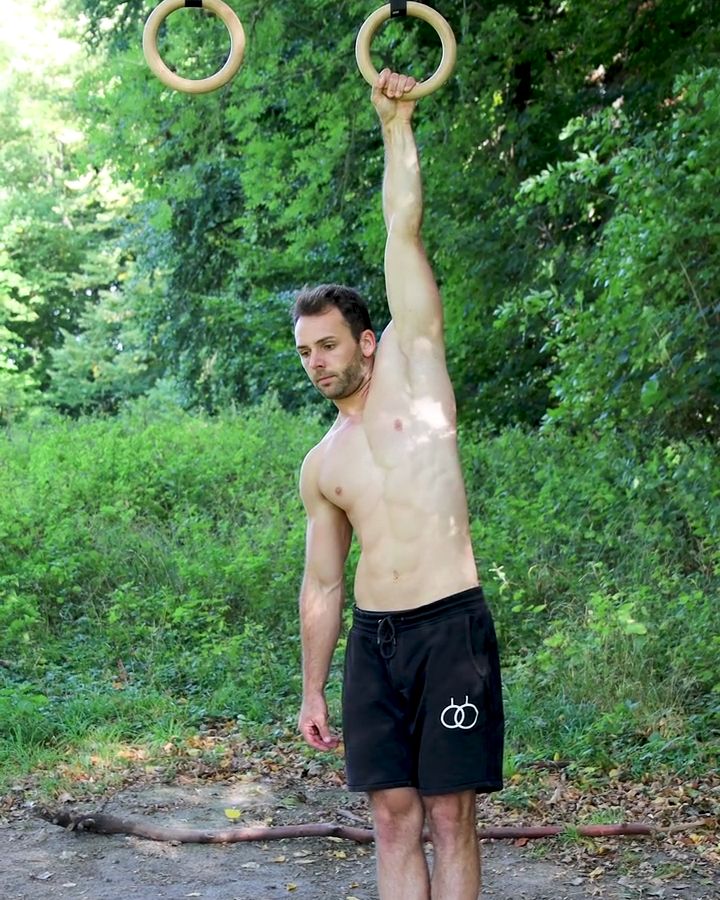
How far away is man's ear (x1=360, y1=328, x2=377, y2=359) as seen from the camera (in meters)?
3.54

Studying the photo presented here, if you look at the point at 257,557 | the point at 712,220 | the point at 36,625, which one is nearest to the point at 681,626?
the point at 712,220

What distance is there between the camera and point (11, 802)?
5.57 meters

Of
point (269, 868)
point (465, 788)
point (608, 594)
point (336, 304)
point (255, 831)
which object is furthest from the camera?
point (608, 594)

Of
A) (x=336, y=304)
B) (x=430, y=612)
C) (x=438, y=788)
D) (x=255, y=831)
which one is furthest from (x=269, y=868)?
(x=336, y=304)

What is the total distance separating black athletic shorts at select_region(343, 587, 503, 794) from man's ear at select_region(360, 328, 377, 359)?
2.51ft

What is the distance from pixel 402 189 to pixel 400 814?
5.79ft

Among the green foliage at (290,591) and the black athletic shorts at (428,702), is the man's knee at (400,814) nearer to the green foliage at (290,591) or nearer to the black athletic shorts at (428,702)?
the black athletic shorts at (428,702)

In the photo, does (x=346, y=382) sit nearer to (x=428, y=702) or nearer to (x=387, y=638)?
(x=387, y=638)

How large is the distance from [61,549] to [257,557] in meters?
1.60

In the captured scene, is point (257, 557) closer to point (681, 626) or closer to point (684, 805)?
point (681, 626)

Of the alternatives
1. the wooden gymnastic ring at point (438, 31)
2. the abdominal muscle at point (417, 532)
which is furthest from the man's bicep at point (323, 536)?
the wooden gymnastic ring at point (438, 31)

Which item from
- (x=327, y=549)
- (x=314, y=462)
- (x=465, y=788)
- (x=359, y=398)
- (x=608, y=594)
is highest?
(x=359, y=398)

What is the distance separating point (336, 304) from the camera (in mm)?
3506

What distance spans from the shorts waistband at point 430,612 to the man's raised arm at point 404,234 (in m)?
0.72
